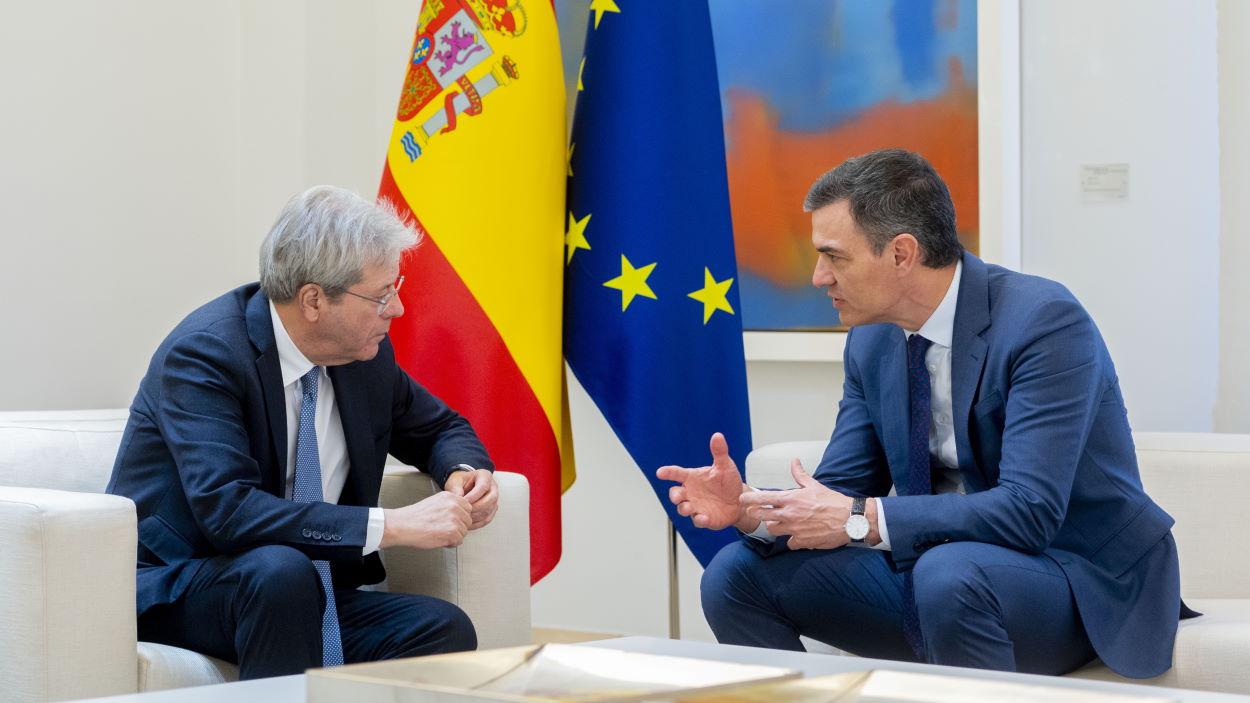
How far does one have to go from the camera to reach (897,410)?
2129mm

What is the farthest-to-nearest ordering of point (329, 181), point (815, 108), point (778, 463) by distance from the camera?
1. point (329, 181)
2. point (815, 108)
3. point (778, 463)

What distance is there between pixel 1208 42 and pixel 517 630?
2.14 meters

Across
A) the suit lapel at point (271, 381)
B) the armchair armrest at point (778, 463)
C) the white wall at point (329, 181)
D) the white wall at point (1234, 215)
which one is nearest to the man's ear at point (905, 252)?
the armchair armrest at point (778, 463)

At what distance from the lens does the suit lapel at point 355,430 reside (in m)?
2.16

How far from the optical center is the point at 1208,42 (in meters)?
3.00

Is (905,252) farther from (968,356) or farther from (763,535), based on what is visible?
(763,535)

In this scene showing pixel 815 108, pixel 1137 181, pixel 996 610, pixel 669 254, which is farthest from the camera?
pixel 815 108

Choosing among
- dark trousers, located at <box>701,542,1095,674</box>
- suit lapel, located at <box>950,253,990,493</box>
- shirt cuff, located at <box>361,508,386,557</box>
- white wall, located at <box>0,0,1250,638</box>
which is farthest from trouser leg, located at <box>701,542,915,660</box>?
white wall, located at <box>0,0,1250,638</box>

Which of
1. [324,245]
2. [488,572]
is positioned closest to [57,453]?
[324,245]

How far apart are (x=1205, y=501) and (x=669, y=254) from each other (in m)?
1.21

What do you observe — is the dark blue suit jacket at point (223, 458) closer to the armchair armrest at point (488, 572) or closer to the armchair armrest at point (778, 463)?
the armchair armrest at point (488, 572)

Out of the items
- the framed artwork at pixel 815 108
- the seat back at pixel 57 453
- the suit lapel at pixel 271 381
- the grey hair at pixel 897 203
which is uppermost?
the framed artwork at pixel 815 108

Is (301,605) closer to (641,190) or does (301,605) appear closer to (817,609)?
(817,609)

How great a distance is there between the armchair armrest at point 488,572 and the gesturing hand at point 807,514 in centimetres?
46
